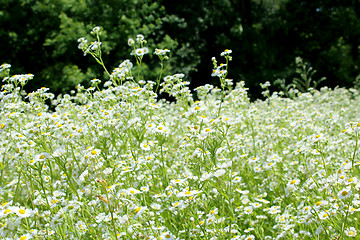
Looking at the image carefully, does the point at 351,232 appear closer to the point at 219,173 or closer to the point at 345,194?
the point at 345,194

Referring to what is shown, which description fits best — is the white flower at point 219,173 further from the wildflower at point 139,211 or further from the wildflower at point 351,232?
the wildflower at point 351,232

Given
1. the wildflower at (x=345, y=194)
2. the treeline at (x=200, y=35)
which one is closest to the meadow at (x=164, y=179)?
the wildflower at (x=345, y=194)

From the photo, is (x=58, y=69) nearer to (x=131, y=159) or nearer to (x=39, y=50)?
(x=39, y=50)

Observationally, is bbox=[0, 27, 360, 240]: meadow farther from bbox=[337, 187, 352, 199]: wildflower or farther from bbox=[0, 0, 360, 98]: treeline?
bbox=[0, 0, 360, 98]: treeline

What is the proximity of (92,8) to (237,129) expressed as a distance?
11704mm

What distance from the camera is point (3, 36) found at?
1509 centimetres

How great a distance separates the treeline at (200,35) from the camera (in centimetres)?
1361

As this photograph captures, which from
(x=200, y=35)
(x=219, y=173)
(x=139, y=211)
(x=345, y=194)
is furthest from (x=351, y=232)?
(x=200, y=35)

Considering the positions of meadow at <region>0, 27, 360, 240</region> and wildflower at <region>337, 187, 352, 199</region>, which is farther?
meadow at <region>0, 27, 360, 240</region>

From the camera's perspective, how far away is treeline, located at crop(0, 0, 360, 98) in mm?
13609

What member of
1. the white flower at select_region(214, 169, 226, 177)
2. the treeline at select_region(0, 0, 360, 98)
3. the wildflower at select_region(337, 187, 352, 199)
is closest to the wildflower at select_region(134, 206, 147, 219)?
the white flower at select_region(214, 169, 226, 177)

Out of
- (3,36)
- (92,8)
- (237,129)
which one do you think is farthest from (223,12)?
(237,129)

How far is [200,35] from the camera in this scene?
55.6ft

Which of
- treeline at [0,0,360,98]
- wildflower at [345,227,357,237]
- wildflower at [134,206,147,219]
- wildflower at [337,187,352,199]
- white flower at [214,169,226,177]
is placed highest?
treeline at [0,0,360,98]
